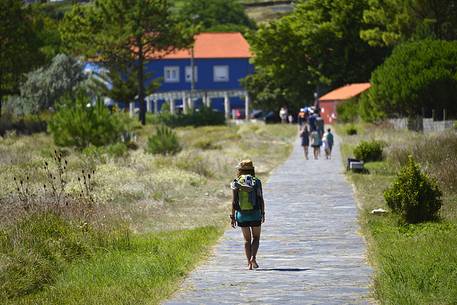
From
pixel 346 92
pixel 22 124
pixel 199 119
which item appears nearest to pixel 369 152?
pixel 22 124

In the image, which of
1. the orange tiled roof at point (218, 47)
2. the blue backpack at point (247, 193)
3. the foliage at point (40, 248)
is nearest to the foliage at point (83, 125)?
the foliage at point (40, 248)

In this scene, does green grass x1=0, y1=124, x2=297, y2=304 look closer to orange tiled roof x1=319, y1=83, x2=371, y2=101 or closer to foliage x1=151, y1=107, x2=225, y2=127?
foliage x1=151, y1=107, x2=225, y2=127

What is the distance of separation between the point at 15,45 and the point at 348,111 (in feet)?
74.3

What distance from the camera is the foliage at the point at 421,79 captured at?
5034 cm

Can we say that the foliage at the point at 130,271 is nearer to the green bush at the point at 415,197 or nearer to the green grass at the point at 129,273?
the green grass at the point at 129,273

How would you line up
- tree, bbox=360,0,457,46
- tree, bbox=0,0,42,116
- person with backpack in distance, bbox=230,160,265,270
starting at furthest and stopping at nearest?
tree, bbox=0,0,42,116, tree, bbox=360,0,457,46, person with backpack in distance, bbox=230,160,265,270

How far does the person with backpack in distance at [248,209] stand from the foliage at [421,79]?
3658cm

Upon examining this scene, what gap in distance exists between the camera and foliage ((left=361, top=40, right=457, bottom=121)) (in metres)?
50.3

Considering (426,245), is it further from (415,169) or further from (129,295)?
(129,295)

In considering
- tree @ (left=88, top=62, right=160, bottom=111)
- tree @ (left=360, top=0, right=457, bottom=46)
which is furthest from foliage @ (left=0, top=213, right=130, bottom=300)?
tree @ (left=88, top=62, right=160, bottom=111)

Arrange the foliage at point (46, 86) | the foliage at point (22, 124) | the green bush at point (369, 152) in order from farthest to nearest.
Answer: the foliage at point (46, 86), the foliage at point (22, 124), the green bush at point (369, 152)

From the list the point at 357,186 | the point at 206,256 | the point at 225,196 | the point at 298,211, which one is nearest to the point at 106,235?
the point at 206,256

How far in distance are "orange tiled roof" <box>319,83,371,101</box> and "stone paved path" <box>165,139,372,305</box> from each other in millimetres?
53255

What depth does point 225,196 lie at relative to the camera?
27062mm
